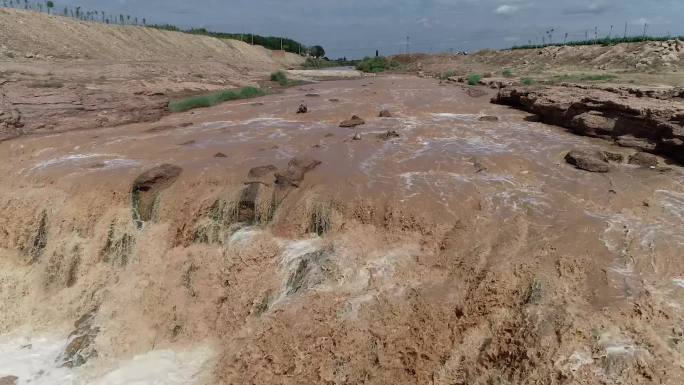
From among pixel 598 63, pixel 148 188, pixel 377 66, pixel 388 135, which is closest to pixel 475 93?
pixel 388 135

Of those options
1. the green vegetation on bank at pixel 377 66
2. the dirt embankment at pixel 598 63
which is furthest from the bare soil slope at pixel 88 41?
the dirt embankment at pixel 598 63

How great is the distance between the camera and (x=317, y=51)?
8450cm

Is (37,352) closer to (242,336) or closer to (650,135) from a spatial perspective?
(242,336)

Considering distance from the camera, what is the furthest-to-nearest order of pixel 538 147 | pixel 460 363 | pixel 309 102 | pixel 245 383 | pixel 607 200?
pixel 309 102
pixel 538 147
pixel 607 200
pixel 245 383
pixel 460 363

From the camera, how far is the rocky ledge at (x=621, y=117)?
10.6 metres

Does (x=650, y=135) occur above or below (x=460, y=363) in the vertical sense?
above

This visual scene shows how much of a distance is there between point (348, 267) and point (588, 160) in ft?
21.0

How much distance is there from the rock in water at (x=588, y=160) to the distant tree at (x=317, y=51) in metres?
74.9

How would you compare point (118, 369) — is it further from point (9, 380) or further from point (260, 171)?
point (260, 171)

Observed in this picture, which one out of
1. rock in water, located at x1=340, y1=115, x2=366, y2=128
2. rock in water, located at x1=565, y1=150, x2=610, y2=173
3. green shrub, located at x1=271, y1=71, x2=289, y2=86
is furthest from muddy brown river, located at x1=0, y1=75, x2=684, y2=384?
green shrub, located at x1=271, y1=71, x2=289, y2=86

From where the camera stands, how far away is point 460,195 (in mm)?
8828

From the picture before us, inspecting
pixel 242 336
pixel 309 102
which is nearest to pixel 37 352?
pixel 242 336

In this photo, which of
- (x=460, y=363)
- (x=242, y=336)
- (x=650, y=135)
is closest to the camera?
(x=460, y=363)

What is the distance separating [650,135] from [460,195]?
6.03m
